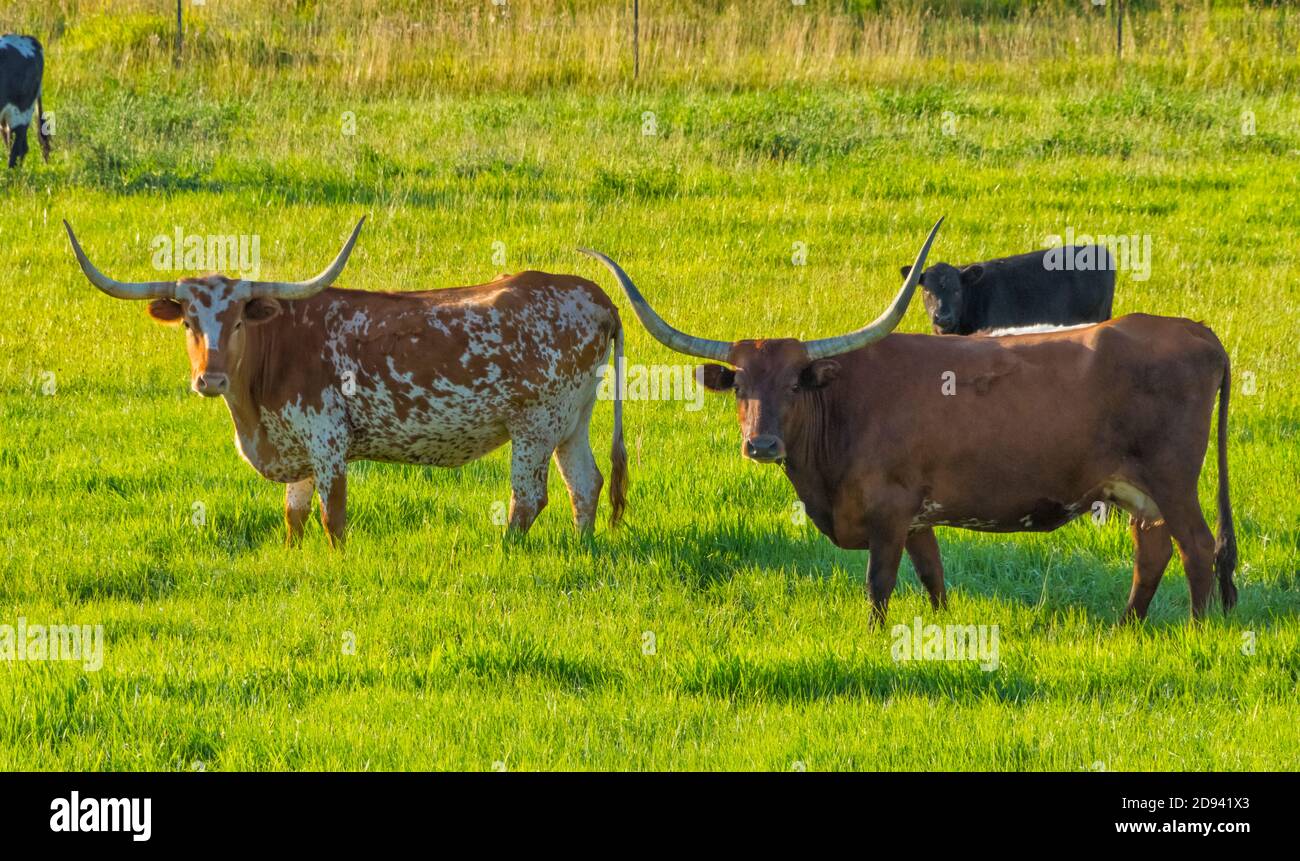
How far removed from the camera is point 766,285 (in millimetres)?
15648


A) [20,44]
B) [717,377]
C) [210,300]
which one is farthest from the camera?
[20,44]

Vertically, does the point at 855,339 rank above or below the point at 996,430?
above

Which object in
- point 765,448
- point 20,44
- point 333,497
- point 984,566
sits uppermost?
point 20,44

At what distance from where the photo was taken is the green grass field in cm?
650

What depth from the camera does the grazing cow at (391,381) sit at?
8.98m

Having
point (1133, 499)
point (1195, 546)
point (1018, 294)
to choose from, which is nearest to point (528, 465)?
point (1133, 499)

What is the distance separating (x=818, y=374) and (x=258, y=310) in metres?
3.12

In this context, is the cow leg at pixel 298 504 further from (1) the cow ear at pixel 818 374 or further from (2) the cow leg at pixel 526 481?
(1) the cow ear at pixel 818 374

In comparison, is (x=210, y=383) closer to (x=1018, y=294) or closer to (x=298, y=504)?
(x=298, y=504)

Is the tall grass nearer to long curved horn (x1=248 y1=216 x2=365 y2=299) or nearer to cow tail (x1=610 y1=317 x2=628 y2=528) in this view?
cow tail (x1=610 y1=317 x2=628 y2=528)

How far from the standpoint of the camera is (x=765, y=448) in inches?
287

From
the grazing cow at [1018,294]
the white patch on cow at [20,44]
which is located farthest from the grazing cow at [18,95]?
the grazing cow at [1018,294]

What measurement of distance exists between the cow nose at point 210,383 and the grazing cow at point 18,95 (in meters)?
12.6

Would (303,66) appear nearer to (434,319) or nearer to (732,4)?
(732,4)
